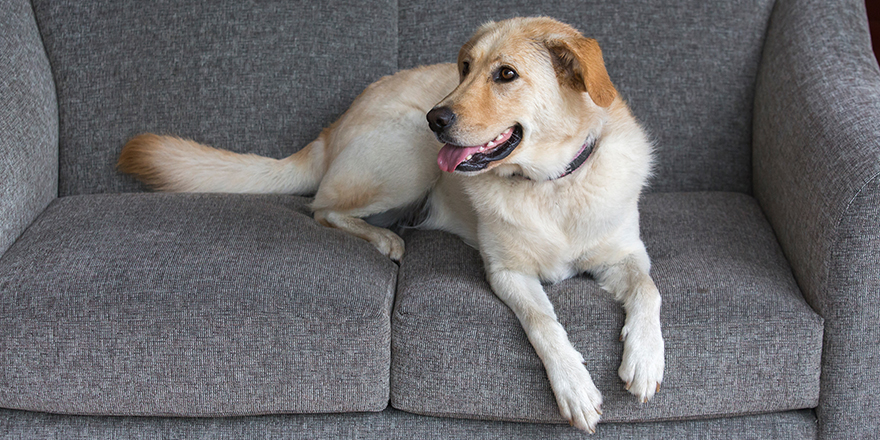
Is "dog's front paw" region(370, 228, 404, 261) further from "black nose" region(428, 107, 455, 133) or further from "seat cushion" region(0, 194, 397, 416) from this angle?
"black nose" region(428, 107, 455, 133)

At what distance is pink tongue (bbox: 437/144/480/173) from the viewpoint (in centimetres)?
134

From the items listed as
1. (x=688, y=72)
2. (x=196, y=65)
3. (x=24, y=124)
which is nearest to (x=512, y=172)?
(x=688, y=72)

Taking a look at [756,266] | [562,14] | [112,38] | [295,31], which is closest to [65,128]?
[112,38]

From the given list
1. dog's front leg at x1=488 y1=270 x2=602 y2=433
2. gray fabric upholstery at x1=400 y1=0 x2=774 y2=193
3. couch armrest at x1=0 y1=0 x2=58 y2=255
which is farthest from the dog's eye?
couch armrest at x1=0 y1=0 x2=58 y2=255

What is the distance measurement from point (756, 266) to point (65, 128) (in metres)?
2.09

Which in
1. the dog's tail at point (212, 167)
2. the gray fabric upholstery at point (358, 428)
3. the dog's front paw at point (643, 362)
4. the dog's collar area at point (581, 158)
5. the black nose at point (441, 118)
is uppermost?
the black nose at point (441, 118)

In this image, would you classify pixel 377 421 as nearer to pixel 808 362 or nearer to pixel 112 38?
pixel 808 362

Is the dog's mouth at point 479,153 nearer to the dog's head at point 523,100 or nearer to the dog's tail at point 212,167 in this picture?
the dog's head at point 523,100

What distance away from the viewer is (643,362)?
127 centimetres

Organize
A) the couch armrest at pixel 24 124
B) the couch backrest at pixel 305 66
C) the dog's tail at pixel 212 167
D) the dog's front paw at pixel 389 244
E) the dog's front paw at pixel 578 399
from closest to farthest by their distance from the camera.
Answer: the dog's front paw at pixel 578 399
the couch armrest at pixel 24 124
the dog's front paw at pixel 389 244
the dog's tail at pixel 212 167
the couch backrest at pixel 305 66

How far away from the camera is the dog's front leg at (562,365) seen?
1.26 m

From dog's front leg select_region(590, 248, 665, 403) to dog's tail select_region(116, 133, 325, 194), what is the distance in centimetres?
104

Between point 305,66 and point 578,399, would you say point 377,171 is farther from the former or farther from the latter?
point 578,399

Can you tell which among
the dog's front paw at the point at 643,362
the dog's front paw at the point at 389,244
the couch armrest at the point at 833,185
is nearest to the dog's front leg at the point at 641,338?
the dog's front paw at the point at 643,362
